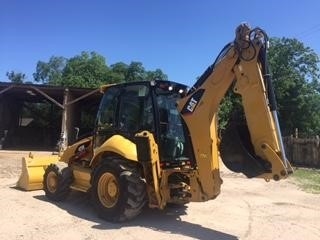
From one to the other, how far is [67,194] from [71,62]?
5473cm

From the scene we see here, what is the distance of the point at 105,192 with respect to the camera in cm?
885

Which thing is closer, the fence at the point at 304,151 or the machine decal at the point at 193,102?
the machine decal at the point at 193,102

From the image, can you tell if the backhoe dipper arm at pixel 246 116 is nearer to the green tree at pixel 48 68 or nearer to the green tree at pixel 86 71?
the green tree at pixel 86 71

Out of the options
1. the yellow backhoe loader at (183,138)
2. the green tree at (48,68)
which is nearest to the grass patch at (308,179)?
the yellow backhoe loader at (183,138)

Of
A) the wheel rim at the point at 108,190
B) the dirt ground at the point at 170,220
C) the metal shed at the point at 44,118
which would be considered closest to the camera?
the dirt ground at the point at 170,220

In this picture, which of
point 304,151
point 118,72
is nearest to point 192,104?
point 304,151

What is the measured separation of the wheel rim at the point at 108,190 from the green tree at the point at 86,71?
41.0 meters

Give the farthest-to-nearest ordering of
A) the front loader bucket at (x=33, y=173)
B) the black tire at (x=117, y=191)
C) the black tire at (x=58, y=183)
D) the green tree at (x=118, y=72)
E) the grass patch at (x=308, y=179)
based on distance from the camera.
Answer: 1. the green tree at (x=118, y=72)
2. the grass patch at (x=308, y=179)
3. the front loader bucket at (x=33, y=173)
4. the black tire at (x=58, y=183)
5. the black tire at (x=117, y=191)

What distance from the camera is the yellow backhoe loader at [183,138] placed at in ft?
23.9

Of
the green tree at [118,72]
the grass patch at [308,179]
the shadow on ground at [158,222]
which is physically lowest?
the shadow on ground at [158,222]

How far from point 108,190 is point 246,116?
9.84 feet

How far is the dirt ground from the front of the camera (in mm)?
7719

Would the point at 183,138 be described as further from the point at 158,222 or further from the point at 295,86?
the point at 295,86

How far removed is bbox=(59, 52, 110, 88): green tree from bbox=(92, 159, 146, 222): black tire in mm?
40967
